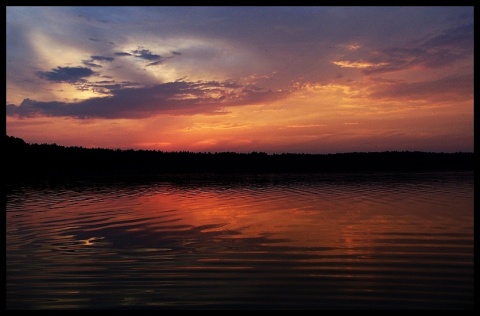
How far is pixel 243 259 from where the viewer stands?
12562mm

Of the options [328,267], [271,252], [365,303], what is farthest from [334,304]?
[271,252]

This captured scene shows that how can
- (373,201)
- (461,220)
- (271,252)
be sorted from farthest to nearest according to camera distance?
(373,201), (461,220), (271,252)

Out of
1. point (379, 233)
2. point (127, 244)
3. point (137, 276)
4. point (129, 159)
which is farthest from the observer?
point (129, 159)

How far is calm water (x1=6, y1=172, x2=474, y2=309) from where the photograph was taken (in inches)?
370

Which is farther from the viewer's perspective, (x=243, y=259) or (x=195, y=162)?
(x=195, y=162)

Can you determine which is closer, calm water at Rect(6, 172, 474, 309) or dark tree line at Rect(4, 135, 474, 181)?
calm water at Rect(6, 172, 474, 309)

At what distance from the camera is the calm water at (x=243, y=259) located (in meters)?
9.40

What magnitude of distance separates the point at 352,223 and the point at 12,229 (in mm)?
14515

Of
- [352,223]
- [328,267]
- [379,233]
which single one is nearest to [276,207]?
[352,223]

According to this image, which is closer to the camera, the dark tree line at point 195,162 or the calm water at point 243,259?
the calm water at point 243,259
